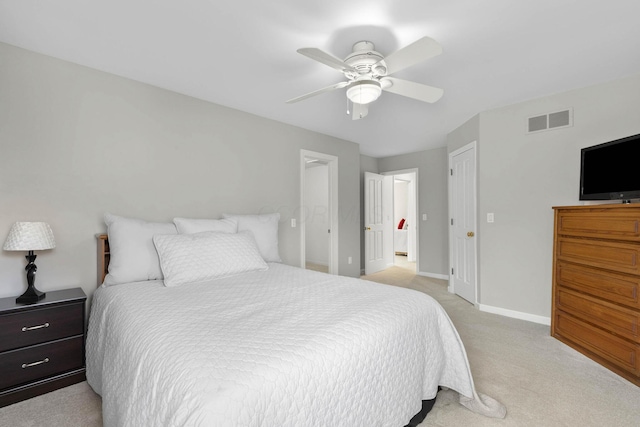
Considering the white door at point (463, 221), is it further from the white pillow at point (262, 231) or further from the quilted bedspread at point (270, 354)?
the white pillow at point (262, 231)

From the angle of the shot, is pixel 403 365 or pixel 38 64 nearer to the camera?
pixel 403 365

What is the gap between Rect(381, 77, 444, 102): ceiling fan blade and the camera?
78.5 inches

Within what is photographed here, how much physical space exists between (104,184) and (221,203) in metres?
1.04

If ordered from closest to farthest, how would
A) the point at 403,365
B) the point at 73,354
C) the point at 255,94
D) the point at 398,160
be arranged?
the point at 403,365, the point at 73,354, the point at 255,94, the point at 398,160

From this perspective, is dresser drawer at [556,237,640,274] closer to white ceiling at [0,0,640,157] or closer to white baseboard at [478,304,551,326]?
white baseboard at [478,304,551,326]

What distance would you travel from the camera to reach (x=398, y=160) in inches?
226

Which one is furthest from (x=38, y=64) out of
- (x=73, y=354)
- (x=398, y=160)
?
(x=398, y=160)

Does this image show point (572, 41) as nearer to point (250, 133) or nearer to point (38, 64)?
point (250, 133)

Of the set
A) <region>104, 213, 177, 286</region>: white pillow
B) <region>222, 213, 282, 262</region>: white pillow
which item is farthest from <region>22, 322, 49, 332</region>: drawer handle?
<region>222, 213, 282, 262</region>: white pillow

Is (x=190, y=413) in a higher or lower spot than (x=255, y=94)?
lower

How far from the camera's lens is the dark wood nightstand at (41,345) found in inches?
70.6

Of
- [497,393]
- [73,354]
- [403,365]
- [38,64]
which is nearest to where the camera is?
[403,365]

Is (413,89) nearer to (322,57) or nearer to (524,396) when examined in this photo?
(322,57)

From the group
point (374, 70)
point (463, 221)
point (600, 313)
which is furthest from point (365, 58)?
point (463, 221)
